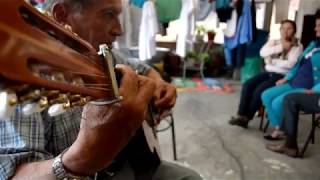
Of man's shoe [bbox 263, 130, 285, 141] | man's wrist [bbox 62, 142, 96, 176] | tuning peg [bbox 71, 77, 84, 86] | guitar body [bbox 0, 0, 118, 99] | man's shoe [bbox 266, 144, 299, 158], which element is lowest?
man's shoe [bbox 266, 144, 299, 158]

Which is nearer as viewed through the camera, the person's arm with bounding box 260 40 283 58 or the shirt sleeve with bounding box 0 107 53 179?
the shirt sleeve with bounding box 0 107 53 179

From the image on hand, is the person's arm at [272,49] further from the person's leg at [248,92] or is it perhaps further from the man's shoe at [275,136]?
the man's shoe at [275,136]

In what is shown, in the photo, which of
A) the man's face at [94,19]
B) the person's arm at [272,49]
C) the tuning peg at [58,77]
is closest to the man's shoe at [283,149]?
the person's arm at [272,49]

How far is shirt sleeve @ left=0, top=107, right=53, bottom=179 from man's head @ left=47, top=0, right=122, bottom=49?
26 cm

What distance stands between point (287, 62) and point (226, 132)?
2.53 feet

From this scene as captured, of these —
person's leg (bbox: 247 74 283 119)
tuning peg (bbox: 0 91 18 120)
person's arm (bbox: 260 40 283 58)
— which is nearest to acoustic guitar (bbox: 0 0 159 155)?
tuning peg (bbox: 0 91 18 120)

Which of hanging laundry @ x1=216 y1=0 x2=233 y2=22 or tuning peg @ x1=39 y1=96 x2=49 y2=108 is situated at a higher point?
hanging laundry @ x1=216 y1=0 x2=233 y2=22

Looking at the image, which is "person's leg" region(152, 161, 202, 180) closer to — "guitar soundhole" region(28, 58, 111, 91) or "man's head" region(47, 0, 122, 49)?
"man's head" region(47, 0, 122, 49)

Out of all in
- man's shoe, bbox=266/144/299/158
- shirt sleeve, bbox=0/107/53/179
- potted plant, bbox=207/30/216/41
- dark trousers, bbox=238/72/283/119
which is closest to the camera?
shirt sleeve, bbox=0/107/53/179

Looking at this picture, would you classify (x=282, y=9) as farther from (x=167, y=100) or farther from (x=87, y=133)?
(x=87, y=133)

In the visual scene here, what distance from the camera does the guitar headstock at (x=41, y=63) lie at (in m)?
0.37

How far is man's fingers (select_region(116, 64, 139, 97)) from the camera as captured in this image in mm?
628

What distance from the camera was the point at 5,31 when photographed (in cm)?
36

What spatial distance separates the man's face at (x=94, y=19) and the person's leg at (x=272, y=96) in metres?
2.12
